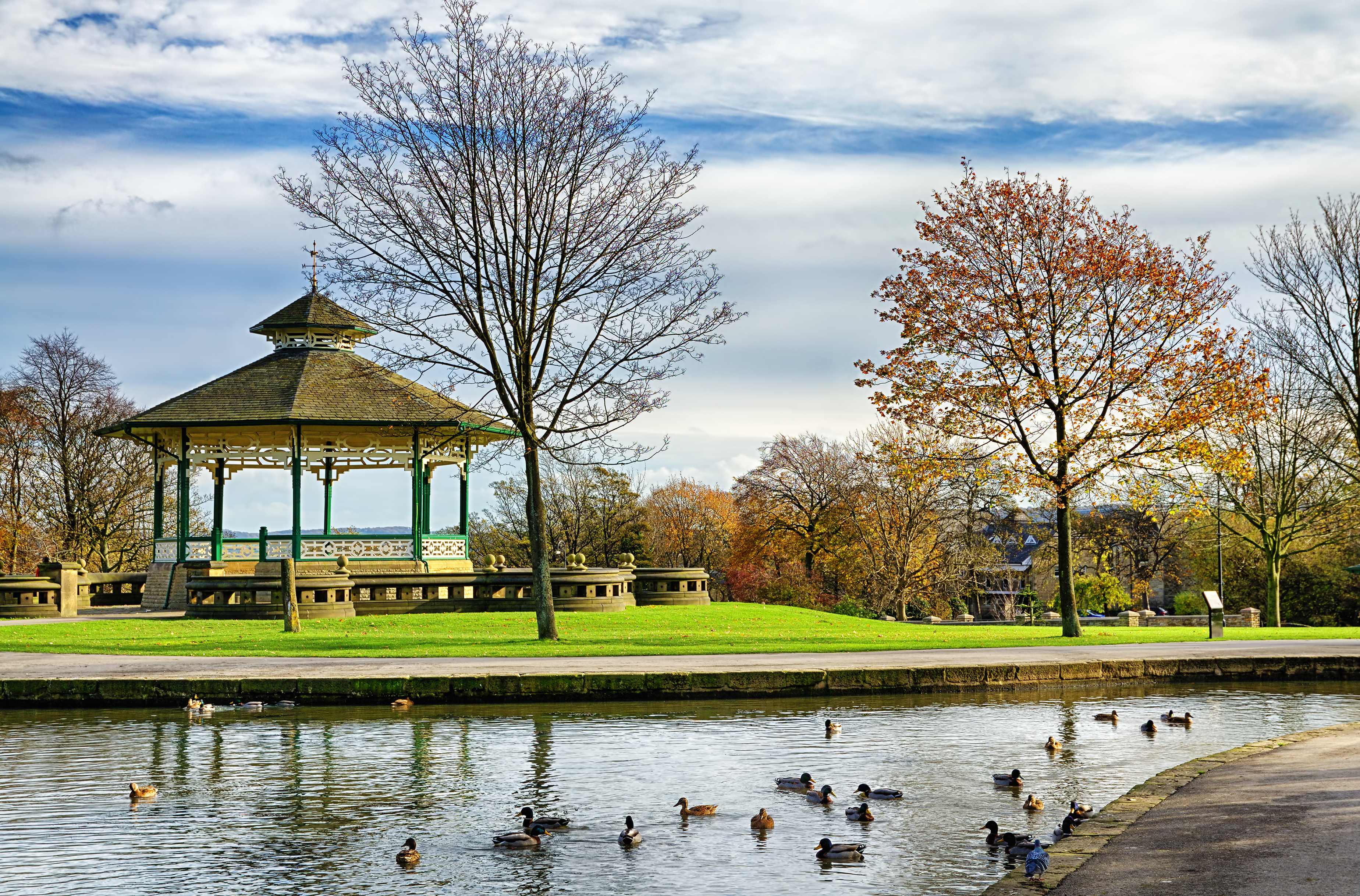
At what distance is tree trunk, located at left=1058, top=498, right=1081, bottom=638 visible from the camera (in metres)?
26.2

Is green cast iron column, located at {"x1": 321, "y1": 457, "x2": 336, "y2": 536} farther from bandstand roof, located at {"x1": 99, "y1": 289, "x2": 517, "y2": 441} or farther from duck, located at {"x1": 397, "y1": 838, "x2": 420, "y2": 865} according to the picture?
duck, located at {"x1": 397, "y1": 838, "x2": 420, "y2": 865}

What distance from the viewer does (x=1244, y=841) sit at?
298 inches

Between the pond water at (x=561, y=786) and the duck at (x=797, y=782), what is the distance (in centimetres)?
11

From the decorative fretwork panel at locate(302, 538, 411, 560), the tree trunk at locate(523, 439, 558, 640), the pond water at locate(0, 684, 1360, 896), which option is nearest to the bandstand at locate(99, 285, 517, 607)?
the decorative fretwork panel at locate(302, 538, 411, 560)

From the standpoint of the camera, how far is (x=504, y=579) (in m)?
30.7

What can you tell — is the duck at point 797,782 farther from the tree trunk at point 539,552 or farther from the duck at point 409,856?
the tree trunk at point 539,552

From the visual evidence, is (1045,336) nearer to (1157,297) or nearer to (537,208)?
(1157,297)

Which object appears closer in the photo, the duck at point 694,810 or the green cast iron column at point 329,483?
the duck at point 694,810

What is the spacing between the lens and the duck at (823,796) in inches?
387

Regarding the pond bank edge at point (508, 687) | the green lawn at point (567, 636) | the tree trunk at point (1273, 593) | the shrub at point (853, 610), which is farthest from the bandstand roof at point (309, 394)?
the tree trunk at point (1273, 593)

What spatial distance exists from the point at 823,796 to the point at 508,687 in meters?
7.12

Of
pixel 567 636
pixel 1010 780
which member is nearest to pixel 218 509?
pixel 567 636

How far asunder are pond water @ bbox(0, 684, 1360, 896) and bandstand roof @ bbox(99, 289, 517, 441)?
662 inches

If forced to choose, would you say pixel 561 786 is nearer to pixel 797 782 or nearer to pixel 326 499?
pixel 797 782
